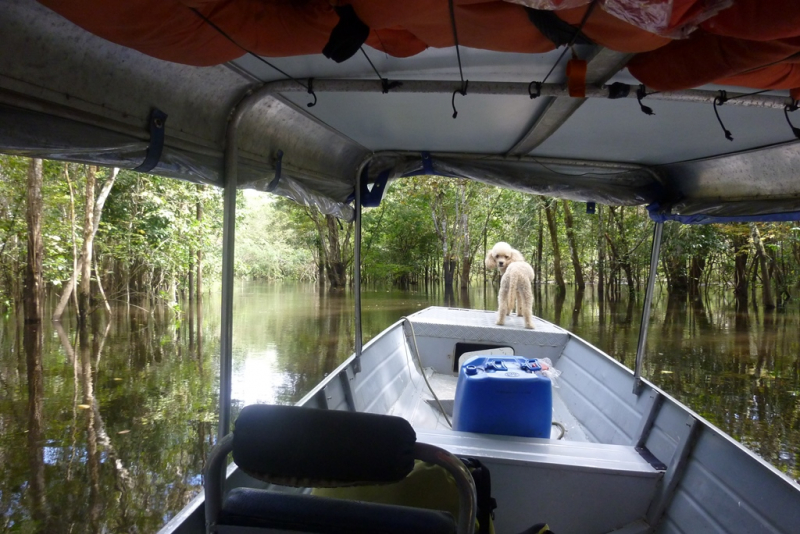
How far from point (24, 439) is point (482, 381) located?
5.99 metres

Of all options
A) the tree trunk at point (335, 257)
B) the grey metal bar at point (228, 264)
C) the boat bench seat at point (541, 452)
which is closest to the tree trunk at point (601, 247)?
the tree trunk at point (335, 257)

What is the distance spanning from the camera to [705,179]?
345cm

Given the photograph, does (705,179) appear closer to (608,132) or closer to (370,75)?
(608,132)

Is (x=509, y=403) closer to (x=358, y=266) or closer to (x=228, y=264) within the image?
(x=358, y=266)

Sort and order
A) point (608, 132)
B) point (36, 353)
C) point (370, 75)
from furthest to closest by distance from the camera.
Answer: point (36, 353)
point (608, 132)
point (370, 75)

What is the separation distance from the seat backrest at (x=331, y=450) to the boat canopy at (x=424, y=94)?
0.94m

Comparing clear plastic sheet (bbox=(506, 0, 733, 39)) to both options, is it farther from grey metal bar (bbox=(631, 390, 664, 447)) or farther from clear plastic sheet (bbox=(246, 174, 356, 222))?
grey metal bar (bbox=(631, 390, 664, 447))

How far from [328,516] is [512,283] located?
6.22m

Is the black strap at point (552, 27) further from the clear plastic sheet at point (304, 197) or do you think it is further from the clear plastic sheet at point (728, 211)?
the clear plastic sheet at point (728, 211)

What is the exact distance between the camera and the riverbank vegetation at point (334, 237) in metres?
14.6

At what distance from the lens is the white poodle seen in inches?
251

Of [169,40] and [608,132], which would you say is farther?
[608,132]

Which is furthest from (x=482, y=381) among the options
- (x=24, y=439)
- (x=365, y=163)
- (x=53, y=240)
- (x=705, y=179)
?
(x=53, y=240)

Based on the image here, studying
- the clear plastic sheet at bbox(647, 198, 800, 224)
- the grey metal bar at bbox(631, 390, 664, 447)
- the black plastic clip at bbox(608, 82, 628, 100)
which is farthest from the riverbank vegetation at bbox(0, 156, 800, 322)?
the black plastic clip at bbox(608, 82, 628, 100)
